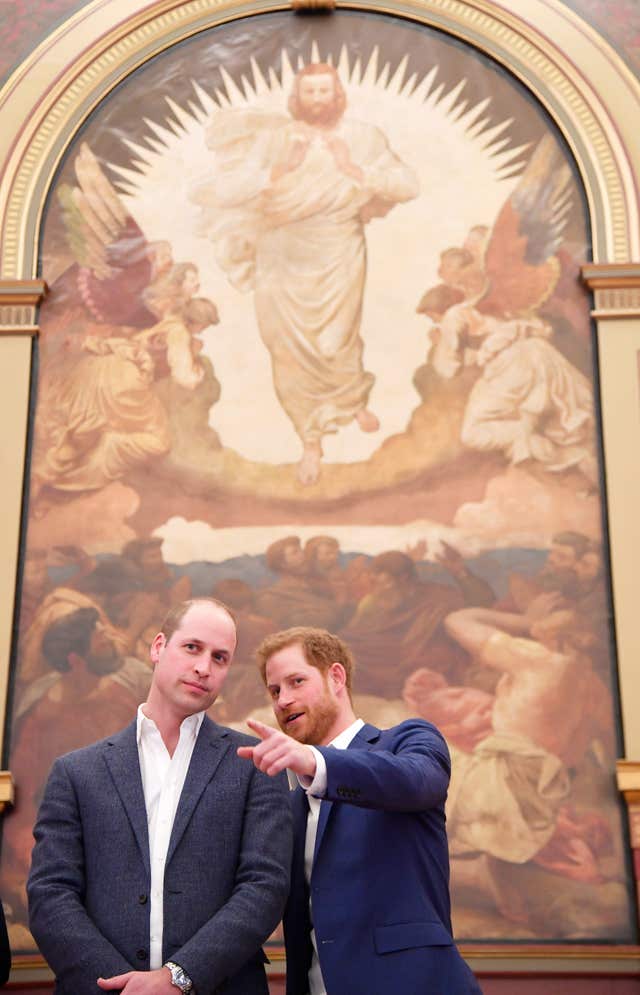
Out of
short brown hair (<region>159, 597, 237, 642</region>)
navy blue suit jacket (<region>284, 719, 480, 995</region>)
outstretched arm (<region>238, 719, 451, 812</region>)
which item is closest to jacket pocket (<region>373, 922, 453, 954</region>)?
navy blue suit jacket (<region>284, 719, 480, 995</region>)

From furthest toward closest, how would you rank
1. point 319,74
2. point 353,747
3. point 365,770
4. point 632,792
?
point 319,74 → point 632,792 → point 353,747 → point 365,770

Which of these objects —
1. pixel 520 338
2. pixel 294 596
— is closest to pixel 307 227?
pixel 520 338

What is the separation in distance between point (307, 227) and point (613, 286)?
1835 millimetres

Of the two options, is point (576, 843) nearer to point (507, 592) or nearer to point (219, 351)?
point (507, 592)

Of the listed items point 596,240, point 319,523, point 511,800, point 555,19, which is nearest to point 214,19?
point 555,19

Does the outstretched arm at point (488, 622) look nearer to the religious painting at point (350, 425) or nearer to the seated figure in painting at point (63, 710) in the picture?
the religious painting at point (350, 425)

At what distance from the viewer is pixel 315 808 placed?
12.0ft

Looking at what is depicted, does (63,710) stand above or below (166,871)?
above

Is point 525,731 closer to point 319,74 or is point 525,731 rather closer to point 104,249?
point 104,249

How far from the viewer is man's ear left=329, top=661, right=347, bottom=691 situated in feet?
12.4

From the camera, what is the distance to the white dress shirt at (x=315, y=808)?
3.17 m

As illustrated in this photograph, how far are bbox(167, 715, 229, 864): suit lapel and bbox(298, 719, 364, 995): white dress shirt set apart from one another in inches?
10.6

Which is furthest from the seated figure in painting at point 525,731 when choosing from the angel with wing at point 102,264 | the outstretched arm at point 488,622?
the angel with wing at point 102,264

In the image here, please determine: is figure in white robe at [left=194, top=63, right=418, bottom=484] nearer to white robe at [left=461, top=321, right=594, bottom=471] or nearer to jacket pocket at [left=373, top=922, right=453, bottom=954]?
white robe at [left=461, top=321, right=594, bottom=471]
